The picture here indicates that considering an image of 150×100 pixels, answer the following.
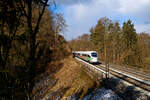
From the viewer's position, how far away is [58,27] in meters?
25.2

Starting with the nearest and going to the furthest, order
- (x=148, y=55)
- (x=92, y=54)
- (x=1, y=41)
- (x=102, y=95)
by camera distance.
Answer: (x=1, y=41) < (x=102, y=95) < (x=92, y=54) < (x=148, y=55)

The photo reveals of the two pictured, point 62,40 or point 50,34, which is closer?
point 50,34

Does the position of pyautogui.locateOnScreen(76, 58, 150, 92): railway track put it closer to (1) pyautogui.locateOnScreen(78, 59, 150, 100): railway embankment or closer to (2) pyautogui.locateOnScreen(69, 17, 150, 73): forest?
(1) pyautogui.locateOnScreen(78, 59, 150, 100): railway embankment

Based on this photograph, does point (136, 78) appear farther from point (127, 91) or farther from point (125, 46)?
point (125, 46)

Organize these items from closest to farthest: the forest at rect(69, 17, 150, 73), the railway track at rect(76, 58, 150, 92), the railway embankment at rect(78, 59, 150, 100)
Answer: the railway embankment at rect(78, 59, 150, 100)
the railway track at rect(76, 58, 150, 92)
the forest at rect(69, 17, 150, 73)

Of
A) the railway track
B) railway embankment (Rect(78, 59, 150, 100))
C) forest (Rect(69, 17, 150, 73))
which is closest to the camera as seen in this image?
railway embankment (Rect(78, 59, 150, 100))

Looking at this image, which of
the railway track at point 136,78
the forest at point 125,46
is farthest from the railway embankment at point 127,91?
the forest at point 125,46

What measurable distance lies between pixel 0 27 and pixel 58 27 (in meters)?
23.9

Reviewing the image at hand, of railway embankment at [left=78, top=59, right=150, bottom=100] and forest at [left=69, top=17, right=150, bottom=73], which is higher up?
forest at [left=69, top=17, right=150, bottom=73]

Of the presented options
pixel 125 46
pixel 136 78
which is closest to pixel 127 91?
pixel 136 78

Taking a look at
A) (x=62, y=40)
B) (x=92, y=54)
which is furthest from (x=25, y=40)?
(x=62, y=40)

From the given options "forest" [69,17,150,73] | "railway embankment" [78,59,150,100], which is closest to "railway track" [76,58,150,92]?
"railway embankment" [78,59,150,100]

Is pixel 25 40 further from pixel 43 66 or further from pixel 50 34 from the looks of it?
pixel 50 34

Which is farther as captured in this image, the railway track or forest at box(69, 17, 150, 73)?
forest at box(69, 17, 150, 73)
